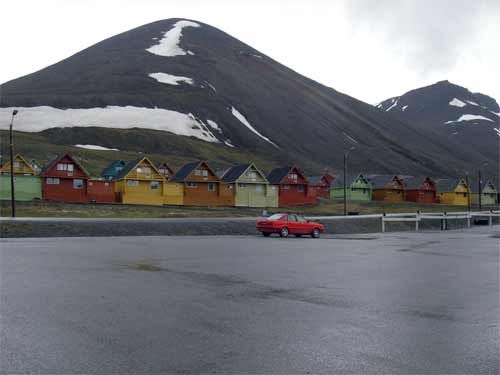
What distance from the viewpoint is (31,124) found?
135m

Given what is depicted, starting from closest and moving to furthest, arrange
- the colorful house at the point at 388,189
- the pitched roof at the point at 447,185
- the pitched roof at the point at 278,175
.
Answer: the pitched roof at the point at 278,175
the colorful house at the point at 388,189
the pitched roof at the point at 447,185

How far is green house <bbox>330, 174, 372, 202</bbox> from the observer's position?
348ft

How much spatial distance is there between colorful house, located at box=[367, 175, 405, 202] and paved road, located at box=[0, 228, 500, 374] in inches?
3717

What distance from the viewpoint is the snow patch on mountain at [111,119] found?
137 metres

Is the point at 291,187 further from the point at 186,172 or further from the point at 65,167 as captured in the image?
the point at 65,167

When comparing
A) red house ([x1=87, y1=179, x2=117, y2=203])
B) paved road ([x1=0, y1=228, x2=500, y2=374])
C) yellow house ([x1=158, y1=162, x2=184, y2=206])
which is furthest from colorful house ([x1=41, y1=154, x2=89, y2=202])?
paved road ([x1=0, y1=228, x2=500, y2=374])

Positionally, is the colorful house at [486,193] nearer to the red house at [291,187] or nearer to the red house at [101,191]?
the red house at [291,187]

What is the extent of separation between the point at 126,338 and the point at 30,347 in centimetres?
134

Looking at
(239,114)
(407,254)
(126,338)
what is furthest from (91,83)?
(126,338)

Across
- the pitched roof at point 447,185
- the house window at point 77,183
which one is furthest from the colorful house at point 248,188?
the pitched roof at point 447,185

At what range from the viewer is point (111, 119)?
14850 centimetres

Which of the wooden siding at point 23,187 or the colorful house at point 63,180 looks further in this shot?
the colorful house at point 63,180

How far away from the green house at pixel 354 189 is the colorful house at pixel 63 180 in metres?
54.6

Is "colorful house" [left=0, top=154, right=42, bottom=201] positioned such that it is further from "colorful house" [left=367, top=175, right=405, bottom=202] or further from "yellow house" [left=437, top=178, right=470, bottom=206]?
"yellow house" [left=437, top=178, right=470, bottom=206]
